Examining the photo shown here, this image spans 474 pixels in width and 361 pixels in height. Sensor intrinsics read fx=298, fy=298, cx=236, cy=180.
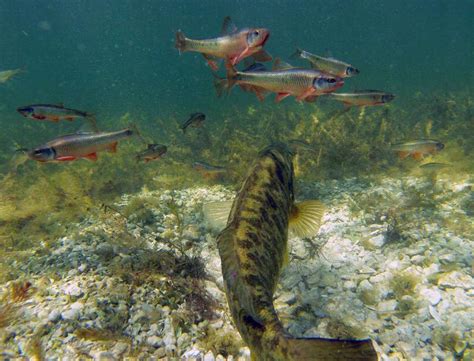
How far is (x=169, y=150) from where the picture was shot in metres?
10.8

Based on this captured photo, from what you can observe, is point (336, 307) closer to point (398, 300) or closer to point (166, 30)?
point (398, 300)

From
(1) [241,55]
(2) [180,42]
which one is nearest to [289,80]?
(1) [241,55]

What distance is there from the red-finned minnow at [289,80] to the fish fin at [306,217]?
180 cm

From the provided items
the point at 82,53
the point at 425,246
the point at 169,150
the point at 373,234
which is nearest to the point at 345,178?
the point at 373,234

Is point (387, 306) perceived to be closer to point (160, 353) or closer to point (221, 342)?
point (221, 342)

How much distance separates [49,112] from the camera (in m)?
5.05

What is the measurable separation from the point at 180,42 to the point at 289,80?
2.05 meters

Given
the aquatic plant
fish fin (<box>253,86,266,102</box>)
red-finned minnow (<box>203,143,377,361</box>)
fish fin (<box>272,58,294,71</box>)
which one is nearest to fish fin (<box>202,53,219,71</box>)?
fish fin (<box>253,86,266,102</box>)

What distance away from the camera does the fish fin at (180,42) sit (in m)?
5.00

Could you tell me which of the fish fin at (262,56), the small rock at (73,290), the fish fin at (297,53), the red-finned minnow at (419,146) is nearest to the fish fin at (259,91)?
the fish fin at (262,56)

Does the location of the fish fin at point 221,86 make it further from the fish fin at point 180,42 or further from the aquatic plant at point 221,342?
the aquatic plant at point 221,342

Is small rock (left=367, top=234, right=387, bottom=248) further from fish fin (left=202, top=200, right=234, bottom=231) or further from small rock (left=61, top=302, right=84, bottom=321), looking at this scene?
small rock (left=61, top=302, right=84, bottom=321)

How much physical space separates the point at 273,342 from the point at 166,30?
602ft

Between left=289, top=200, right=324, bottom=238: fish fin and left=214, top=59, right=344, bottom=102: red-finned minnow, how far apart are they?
180cm
